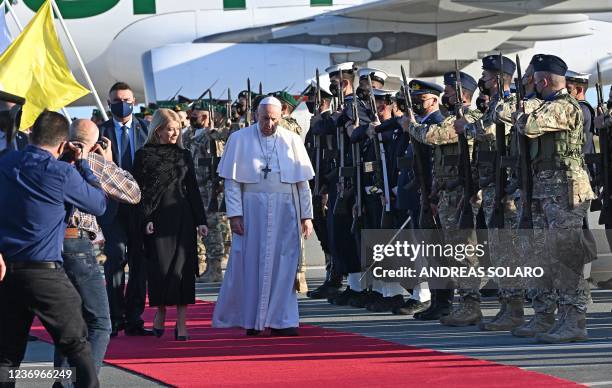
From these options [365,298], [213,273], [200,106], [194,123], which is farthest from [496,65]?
[200,106]

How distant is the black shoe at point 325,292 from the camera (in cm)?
1298

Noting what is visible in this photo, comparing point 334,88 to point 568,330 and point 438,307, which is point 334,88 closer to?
point 438,307

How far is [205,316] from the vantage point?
1170 centimetres

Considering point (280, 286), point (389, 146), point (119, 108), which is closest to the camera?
point (280, 286)

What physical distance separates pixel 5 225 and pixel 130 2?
58.9 feet

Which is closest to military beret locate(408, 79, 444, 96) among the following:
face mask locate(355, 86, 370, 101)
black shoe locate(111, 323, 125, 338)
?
face mask locate(355, 86, 370, 101)

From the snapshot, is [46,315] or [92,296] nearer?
[46,315]

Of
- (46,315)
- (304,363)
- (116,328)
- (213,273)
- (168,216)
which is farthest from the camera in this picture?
(213,273)

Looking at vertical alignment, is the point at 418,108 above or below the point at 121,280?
above

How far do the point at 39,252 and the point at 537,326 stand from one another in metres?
4.21

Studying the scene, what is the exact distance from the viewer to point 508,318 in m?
10.1

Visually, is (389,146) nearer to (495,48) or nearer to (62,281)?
(62,281)

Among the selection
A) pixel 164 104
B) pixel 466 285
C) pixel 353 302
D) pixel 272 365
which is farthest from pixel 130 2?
pixel 272 365

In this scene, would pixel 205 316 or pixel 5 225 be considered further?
pixel 205 316
